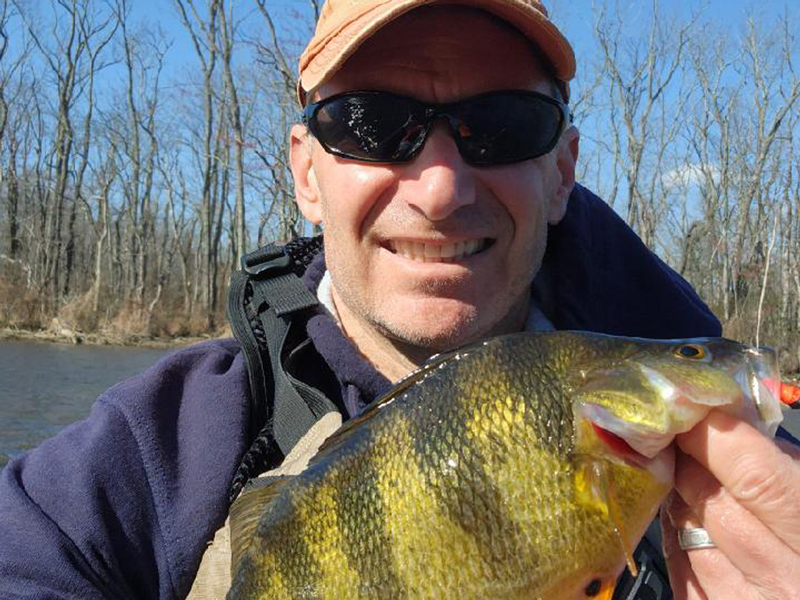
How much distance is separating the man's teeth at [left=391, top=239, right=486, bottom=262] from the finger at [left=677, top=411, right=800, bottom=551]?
43.0 inches

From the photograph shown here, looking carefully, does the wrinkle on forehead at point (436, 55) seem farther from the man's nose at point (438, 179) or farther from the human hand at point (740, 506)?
the human hand at point (740, 506)

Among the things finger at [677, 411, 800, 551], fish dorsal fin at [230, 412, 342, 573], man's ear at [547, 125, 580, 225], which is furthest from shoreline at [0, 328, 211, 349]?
finger at [677, 411, 800, 551]

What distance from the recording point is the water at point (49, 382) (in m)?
9.46

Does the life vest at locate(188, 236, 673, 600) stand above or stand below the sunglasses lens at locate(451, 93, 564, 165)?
below

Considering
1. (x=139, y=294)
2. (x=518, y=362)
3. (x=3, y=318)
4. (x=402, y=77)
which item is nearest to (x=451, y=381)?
(x=518, y=362)

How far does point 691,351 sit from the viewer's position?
5.17ft

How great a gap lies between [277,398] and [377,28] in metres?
1.17

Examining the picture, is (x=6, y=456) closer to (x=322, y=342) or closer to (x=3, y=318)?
(x=322, y=342)

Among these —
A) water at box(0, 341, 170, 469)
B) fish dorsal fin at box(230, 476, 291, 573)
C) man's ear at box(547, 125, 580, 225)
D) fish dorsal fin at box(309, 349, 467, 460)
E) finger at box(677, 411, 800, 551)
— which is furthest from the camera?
water at box(0, 341, 170, 469)

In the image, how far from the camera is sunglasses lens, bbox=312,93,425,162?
7.79 feet

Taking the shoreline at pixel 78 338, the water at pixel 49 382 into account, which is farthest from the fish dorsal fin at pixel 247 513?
the shoreline at pixel 78 338

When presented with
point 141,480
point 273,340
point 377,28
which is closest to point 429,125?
point 377,28

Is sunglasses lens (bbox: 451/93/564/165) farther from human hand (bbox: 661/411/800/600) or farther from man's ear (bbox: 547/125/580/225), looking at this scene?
human hand (bbox: 661/411/800/600)

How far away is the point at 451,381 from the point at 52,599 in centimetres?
131
